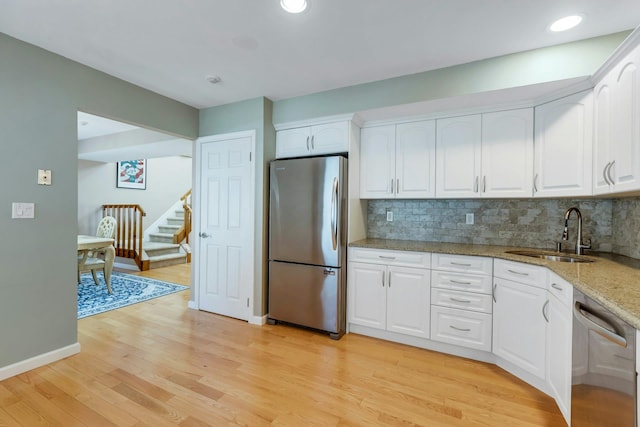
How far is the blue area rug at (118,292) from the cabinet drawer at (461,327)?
144 inches

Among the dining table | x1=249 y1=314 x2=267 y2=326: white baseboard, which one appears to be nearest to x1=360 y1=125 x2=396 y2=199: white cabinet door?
x1=249 y1=314 x2=267 y2=326: white baseboard

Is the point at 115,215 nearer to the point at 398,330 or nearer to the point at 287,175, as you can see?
the point at 287,175

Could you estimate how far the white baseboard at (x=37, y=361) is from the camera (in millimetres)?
2078

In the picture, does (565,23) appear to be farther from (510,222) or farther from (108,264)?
(108,264)

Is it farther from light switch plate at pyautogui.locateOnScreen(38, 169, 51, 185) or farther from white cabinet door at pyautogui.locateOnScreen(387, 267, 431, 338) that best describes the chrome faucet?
light switch plate at pyautogui.locateOnScreen(38, 169, 51, 185)

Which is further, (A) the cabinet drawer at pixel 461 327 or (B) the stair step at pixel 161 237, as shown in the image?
(B) the stair step at pixel 161 237

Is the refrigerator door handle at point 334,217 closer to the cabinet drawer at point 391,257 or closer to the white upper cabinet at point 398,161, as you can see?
the cabinet drawer at point 391,257

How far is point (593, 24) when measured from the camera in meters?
1.88

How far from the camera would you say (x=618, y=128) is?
1771mm

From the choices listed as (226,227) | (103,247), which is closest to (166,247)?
(103,247)

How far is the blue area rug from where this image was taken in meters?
3.63

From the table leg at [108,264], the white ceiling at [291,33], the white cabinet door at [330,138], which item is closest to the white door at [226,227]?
the white cabinet door at [330,138]

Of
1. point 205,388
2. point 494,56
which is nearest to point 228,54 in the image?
point 494,56

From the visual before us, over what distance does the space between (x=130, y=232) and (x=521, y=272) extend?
645 cm
